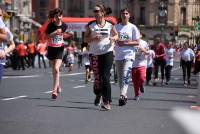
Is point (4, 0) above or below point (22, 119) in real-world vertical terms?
above

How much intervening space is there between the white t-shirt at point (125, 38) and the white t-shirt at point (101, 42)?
1.22 meters

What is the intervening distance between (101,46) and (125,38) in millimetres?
1398

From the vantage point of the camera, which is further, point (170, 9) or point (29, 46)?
point (170, 9)

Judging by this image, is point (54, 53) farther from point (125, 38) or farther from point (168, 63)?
point (168, 63)

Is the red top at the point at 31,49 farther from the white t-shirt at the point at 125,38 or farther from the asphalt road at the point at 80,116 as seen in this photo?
the white t-shirt at the point at 125,38

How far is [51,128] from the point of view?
34.8ft

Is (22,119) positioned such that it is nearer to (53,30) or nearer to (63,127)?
(63,127)


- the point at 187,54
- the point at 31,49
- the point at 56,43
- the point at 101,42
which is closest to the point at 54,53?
the point at 56,43

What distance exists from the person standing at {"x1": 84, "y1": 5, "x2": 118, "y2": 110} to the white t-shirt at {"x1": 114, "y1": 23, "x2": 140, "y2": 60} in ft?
3.79

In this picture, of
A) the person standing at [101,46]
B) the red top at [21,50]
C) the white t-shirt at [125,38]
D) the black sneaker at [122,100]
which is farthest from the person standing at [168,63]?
the red top at [21,50]

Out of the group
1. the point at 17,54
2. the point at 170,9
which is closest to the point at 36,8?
the point at 170,9

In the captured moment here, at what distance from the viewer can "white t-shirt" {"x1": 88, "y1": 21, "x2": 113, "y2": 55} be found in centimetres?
1380

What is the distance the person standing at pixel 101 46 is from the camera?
1370 cm

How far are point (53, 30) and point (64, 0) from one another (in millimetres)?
129161
